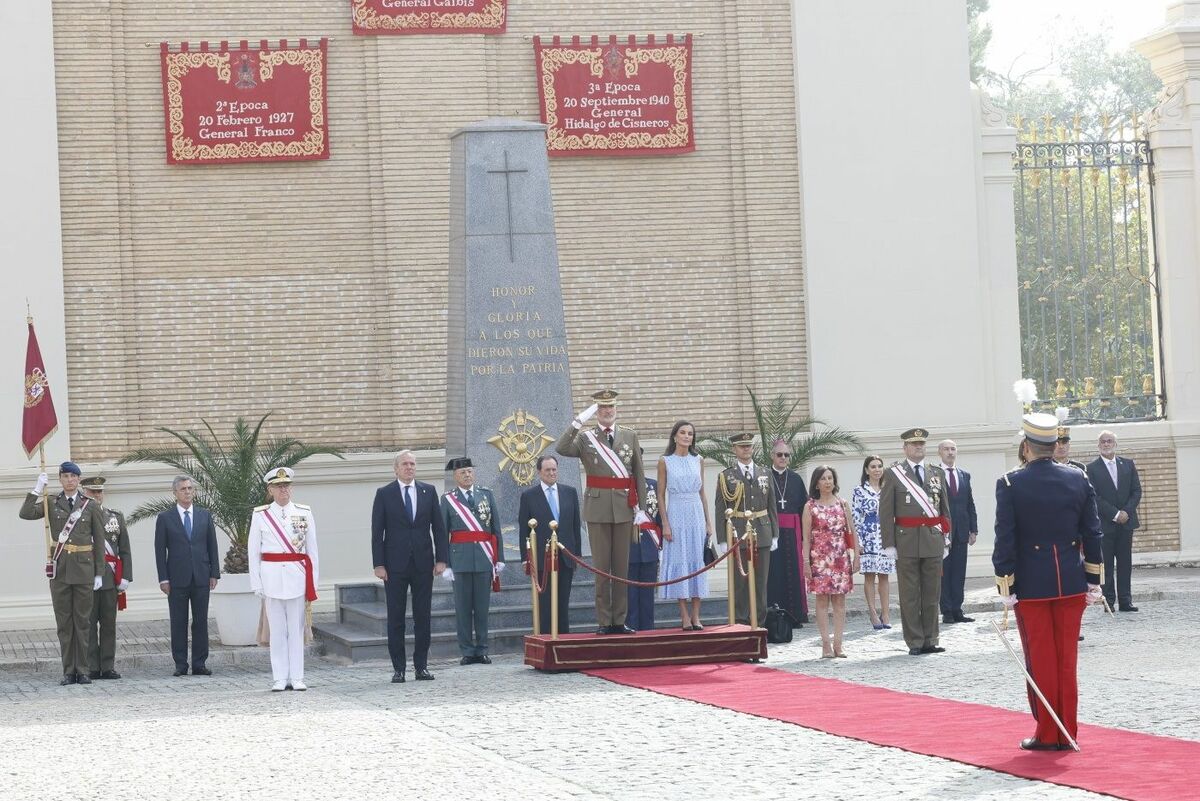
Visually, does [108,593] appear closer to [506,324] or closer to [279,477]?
[279,477]

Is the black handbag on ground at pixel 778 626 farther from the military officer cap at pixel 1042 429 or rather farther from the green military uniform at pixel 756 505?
the military officer cap at pixel 1042 429

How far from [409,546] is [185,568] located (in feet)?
7.96

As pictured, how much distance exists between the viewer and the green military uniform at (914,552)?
12766mm

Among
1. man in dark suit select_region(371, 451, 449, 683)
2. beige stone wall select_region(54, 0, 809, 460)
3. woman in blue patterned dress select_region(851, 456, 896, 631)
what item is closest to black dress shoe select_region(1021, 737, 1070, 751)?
man in dark suit select_region(371, 451, 449, 683)

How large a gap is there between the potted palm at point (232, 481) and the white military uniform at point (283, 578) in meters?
2.62

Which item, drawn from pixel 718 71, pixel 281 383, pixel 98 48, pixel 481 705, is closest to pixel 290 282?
pixel 281 383

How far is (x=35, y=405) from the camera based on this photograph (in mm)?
16594

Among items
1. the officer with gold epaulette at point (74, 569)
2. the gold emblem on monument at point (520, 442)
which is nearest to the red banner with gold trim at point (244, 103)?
the gold emblem on monument at point (520, 442)

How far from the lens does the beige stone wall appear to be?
18.0 m

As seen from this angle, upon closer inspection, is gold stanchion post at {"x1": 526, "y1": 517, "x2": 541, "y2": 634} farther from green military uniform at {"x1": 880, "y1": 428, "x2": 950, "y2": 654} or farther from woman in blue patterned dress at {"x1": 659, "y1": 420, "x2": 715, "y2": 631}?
green military uniform at {"x1": 880, "y1": 428, "x2": 950, "y2": 654}

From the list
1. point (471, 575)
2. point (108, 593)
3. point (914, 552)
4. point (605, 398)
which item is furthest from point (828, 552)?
point (108, 593)

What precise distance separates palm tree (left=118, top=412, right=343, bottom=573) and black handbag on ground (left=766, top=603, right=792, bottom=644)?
4.43m

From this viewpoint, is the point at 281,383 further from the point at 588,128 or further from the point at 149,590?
the point at 588,128

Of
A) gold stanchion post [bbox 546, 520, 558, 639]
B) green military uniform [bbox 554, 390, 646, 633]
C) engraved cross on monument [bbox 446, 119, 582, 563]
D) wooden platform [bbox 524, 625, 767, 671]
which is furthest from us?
engraved cross on monument [bbox 446, 119, 582, 563]
